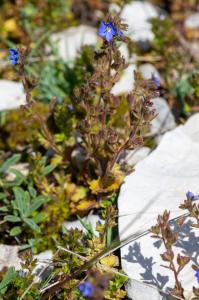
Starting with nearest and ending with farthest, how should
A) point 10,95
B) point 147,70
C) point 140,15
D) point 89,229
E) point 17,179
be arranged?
point 89,229
point 17,179
point 10,95
point 147,70
point 140,15

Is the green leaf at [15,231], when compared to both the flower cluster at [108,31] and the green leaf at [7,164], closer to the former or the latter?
the green leaf at [7,164]

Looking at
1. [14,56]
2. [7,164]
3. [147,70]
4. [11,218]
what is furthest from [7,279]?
[147,70]

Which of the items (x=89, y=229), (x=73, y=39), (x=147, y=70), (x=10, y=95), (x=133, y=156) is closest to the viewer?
(x=89, y=229)

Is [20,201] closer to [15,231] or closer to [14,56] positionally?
[15,231]

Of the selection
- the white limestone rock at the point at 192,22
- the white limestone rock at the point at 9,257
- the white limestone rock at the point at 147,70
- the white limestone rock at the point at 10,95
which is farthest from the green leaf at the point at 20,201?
the white limestone rock at the point at 192,22

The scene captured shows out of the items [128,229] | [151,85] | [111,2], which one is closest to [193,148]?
[151,85]

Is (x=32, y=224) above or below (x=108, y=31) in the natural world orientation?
below
